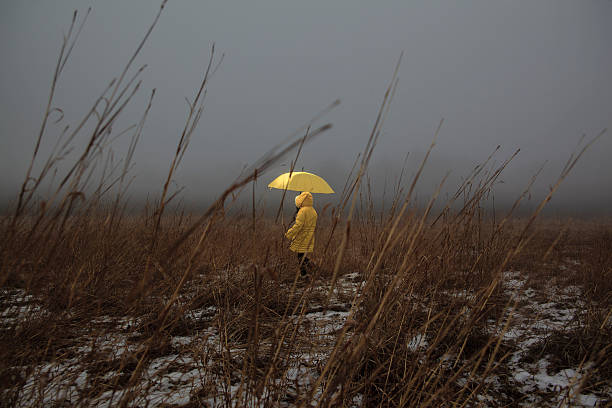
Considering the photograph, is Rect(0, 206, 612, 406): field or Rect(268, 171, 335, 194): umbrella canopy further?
Rect(268, 171, 335, 194): umbrella canopy

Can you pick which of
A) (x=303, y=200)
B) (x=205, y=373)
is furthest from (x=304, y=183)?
(x=205, y=373)

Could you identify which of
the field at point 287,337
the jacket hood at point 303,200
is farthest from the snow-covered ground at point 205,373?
the jacket hood at point 303,200

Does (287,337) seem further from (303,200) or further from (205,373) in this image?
(303,200)

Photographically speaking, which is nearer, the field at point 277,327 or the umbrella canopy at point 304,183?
the field at point 277,327

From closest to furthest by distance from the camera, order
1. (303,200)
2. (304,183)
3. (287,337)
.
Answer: (287,337) < (303,200) < (304,183)

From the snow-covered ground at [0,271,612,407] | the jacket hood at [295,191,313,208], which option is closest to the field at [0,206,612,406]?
the snow-covered ground at [0,271,612,407]

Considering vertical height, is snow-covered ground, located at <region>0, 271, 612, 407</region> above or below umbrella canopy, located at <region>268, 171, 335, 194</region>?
below

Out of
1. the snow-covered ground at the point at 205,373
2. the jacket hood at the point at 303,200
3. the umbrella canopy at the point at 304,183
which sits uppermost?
the umbrella canopy at the point at 304,183

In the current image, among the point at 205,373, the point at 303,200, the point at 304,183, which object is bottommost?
the point at 205,373

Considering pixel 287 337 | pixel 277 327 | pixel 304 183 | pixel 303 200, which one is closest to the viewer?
pixel 277 327

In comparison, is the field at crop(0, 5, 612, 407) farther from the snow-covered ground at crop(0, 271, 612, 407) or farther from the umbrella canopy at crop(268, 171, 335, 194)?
the umbrella canopy at crop(268, 171, 335, 194)

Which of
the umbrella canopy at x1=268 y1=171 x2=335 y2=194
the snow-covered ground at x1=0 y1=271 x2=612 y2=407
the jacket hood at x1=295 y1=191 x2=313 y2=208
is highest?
the umbrella canopy at x1=268 y1=171 x2=335 y2=194

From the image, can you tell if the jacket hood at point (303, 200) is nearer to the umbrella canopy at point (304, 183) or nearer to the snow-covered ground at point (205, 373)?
the umbrella canopy at point (304, 183)

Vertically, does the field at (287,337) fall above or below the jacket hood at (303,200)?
below
